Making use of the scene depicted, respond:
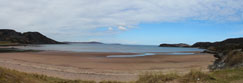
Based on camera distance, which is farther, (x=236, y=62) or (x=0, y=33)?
(x=0, y=33)

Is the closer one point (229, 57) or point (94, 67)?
point (229, 57)

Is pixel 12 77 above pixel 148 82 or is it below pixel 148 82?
above

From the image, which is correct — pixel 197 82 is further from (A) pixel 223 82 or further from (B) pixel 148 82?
(B) pixel 148 82

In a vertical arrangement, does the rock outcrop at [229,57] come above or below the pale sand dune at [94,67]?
above

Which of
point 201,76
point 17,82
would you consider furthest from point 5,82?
point 201,76

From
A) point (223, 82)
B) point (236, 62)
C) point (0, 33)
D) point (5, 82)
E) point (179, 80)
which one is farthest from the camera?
point (0, 33)

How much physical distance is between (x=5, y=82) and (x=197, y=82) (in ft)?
23.2

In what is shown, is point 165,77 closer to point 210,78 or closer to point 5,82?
point 210,78

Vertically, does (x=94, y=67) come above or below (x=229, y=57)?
below

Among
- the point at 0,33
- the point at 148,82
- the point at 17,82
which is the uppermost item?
the point at 0,33

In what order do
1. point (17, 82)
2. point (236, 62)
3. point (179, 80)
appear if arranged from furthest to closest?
1. point (236, 62)
2. point (179, 80)
3. point (17, 82)

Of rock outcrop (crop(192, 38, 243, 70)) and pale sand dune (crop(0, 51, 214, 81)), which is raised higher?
rock outcrop (crop(192, 38, 243, 70))

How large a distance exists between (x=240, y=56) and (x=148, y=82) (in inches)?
441

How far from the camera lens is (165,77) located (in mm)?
7438
